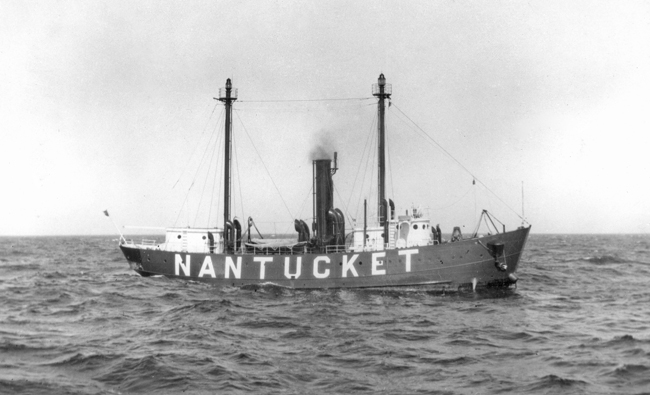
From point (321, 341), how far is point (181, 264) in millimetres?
13669

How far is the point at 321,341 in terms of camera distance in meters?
14.6

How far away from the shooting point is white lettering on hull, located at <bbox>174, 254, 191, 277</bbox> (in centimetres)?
2619

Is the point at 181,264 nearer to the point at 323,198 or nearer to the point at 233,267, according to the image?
the point at 233,267

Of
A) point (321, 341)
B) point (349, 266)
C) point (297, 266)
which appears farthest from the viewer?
point (297, 266)

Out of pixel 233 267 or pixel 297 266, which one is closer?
pixel 297 266

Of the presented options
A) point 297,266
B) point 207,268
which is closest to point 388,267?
point 297,266

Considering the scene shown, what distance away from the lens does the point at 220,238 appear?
89.9ft

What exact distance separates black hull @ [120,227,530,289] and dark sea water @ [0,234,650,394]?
56 cm

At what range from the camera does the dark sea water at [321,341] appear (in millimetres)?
10836

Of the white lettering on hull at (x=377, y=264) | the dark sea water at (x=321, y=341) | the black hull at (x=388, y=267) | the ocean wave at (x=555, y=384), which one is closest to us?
the ocean wave at (x=555, y=384)

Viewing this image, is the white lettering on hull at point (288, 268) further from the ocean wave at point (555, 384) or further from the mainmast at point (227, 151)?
the ocean wave at point (555, 384)

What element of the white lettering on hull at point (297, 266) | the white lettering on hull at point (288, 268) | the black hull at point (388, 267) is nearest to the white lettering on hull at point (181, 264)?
the white lettering on hull at point (297, 266)

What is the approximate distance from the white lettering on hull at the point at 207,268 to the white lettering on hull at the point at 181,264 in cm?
89

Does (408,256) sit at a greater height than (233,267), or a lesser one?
greater
